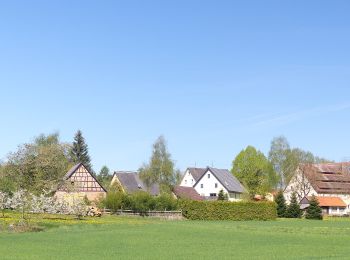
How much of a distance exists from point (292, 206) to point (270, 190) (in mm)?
34004

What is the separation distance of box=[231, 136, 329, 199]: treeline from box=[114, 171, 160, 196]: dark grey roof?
25.7m

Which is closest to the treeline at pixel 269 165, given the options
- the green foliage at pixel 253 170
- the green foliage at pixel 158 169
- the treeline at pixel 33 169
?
the green foliage at pixel 253 170

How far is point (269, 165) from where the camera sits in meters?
132

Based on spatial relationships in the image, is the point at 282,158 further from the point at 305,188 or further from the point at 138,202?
the point at 138,202

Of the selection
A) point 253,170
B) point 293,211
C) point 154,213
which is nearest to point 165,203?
point 154,213

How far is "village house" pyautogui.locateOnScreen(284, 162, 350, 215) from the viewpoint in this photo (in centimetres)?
11081

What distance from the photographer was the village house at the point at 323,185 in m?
111

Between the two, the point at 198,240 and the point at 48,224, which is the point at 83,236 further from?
the point at 48,224

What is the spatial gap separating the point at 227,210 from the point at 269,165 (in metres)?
54.5

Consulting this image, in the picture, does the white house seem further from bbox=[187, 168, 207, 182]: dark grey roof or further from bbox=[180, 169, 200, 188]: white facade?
bbox=[180, 169, 200, 188]: white facade

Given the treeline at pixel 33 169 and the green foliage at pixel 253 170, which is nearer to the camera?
the treeline at pixel 33 169

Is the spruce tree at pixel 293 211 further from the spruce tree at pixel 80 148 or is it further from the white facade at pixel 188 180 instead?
the spruce tree at pixel 80 148

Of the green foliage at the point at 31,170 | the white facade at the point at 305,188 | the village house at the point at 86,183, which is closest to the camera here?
the green foliage at the point at 31,170

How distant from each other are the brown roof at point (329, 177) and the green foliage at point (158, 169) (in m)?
26.1
